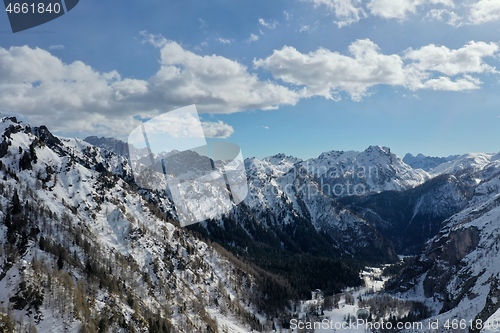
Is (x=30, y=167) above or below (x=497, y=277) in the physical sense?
above

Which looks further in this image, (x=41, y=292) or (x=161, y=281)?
(x=161, y=281)

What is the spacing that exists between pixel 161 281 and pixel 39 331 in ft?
268

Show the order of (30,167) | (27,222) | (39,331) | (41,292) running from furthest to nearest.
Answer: (30,167), (27,222), (41,292), (39,331)

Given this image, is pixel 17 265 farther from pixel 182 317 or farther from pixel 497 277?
pixel 497 277

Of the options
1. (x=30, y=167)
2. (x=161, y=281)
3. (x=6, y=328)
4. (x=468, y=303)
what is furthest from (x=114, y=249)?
(x=468, y=303)

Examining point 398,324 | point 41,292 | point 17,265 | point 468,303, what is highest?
point 17,265

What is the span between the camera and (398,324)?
18550 cm

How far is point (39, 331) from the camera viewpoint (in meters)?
101

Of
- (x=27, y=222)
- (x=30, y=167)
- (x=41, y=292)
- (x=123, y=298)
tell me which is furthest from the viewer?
(x=30, y=167)

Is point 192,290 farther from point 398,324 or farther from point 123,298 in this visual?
point 398,324

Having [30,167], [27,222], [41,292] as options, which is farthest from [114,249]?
[41,292]

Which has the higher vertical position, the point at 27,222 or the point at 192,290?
the point at 27,222

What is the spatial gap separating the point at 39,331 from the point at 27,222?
67.4 meters

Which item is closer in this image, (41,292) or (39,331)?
(39,331)
